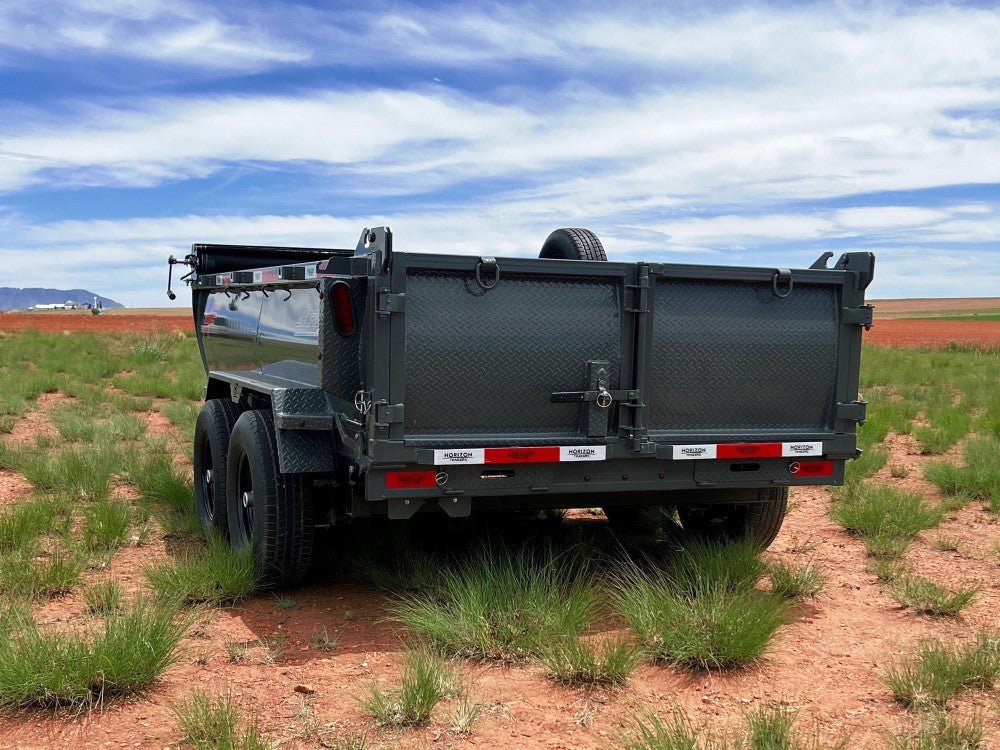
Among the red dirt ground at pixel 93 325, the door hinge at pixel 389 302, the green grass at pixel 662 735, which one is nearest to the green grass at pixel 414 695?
the green grass at pixel 662 735

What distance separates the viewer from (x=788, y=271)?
570cm

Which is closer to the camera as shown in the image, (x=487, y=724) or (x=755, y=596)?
(x=487, y=724)

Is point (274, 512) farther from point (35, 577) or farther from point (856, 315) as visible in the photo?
point (856, 315)

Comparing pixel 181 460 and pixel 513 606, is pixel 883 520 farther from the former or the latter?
pixel 181 460

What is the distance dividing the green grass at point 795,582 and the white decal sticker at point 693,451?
1059 millimetres

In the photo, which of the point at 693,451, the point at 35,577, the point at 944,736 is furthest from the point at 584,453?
the point at 35,577

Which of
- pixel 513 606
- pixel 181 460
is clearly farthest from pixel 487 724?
pixel 181 460

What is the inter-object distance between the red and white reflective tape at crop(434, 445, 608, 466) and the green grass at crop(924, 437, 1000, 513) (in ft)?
16.2

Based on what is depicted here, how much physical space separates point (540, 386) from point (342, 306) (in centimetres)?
111

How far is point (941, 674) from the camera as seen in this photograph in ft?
14.6

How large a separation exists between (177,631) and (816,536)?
516 cm

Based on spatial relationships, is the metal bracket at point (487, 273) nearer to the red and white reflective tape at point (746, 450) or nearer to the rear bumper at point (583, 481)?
the rear bumper at point (583, 481)

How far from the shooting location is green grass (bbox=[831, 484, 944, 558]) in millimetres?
7358

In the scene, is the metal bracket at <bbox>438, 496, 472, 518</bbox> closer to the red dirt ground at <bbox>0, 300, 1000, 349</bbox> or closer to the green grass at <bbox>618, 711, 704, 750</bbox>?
the green grass at <bbox>618, 711, 704, 750</bbox>
